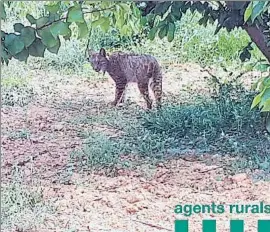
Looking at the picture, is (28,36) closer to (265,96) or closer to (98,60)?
(98,60)

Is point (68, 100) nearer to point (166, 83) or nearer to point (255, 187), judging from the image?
point (166, 83)

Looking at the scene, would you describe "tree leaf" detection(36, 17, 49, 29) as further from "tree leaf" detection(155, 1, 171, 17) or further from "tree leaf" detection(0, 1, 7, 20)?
"tree leaf" detection(155, 1, 171, 17)

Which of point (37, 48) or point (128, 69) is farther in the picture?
point (128, 69)

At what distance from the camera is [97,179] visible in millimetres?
1588

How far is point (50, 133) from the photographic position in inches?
62.6

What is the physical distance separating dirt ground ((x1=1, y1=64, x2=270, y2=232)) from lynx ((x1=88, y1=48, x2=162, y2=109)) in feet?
0.06

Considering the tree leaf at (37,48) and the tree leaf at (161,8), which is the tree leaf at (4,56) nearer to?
the tree leaf at (37,48)

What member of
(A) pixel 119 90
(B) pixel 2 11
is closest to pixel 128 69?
(A) pixel 119 90

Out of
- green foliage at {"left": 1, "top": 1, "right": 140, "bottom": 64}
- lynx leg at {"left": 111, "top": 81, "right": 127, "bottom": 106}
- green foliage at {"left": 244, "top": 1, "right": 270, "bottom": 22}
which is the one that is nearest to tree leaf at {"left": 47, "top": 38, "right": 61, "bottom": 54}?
green foliage at {"left": 1, "top": 1, "right": 140, "bottom": 64}

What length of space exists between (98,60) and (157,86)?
0.41 ft

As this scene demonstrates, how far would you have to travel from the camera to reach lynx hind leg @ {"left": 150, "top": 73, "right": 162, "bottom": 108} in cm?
158

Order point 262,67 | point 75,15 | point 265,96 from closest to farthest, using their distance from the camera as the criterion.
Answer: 1. point 265,96
2. point 75,15
3. point 262,67

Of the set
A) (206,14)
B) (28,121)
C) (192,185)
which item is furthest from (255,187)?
(28,121)

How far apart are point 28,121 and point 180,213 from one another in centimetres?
34
